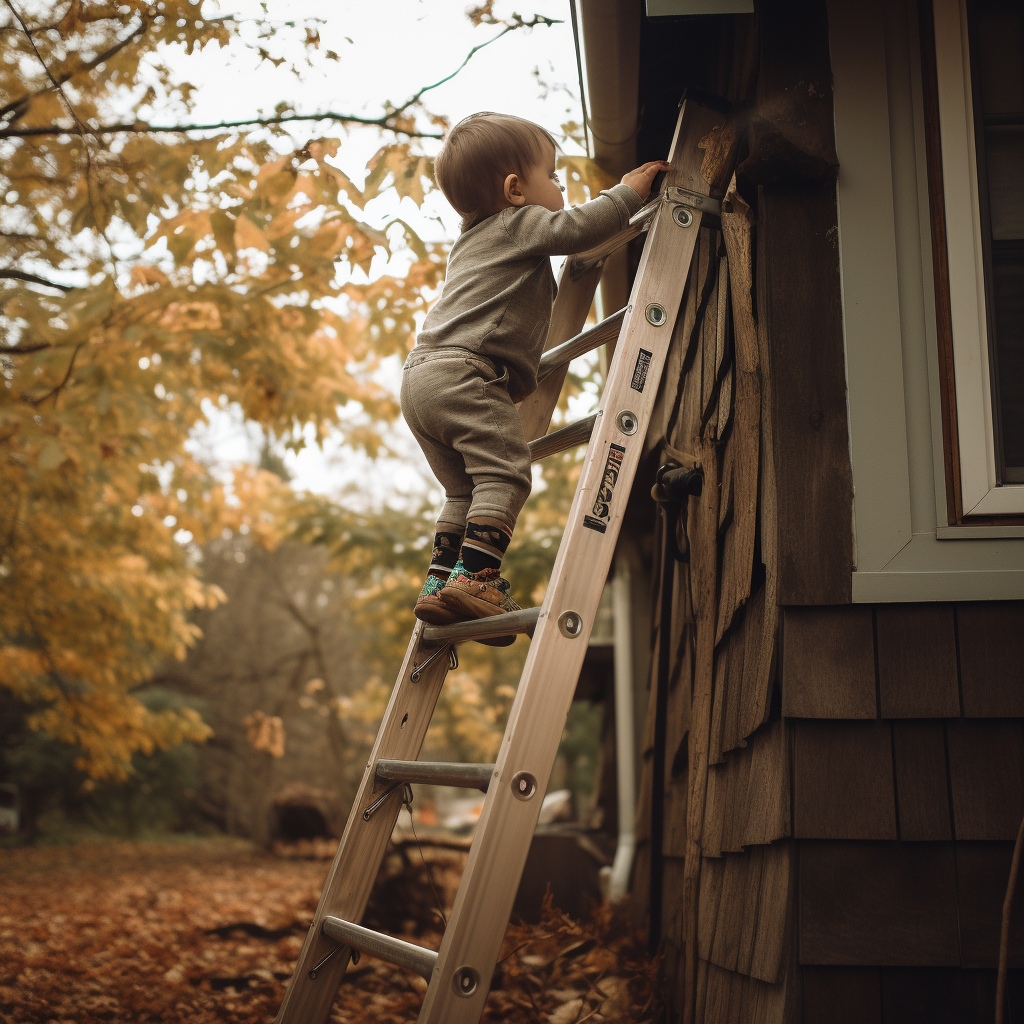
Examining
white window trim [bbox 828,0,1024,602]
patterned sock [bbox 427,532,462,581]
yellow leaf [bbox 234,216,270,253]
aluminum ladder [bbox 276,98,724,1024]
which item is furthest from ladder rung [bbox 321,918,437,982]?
yellow leaf [bbox 234,216,270,253]

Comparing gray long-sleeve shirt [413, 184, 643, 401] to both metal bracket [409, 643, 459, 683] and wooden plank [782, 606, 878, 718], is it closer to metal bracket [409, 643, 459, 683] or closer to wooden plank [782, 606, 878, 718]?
metal bracket [409, 643, 459, 683]

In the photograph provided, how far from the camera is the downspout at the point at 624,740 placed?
4.82m

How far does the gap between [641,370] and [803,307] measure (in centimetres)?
38

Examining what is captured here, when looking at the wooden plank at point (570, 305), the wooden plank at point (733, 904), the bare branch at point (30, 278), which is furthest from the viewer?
the bare branch at point (30, 278)

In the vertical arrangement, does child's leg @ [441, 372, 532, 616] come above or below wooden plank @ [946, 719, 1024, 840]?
above

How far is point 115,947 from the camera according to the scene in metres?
4.13

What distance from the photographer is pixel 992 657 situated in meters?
1.60

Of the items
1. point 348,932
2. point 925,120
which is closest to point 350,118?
point 925,120

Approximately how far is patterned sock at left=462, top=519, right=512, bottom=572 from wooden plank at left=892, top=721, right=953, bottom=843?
32.3 inches

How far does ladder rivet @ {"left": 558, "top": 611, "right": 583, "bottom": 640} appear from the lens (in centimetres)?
150

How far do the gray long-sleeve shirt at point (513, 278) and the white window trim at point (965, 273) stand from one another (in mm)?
638

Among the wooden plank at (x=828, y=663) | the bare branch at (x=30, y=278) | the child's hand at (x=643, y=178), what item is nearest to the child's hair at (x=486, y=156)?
the child's hand at (x=643, y=178)

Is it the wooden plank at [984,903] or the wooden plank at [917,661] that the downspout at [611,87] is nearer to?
the wooden plank at [917,661]

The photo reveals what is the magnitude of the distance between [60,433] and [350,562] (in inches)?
106
